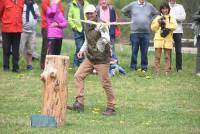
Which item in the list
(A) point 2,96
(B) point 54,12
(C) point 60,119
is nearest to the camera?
(C) point 60,119

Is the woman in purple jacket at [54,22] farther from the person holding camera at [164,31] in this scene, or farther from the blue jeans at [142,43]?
the person holding camera at [164,31]

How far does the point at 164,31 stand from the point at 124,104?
4675 millimetres

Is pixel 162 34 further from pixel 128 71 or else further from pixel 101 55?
pixel 101 55

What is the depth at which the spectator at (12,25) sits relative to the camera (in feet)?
52.2

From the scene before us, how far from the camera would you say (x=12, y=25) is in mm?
15875

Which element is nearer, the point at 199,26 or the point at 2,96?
the point at 2,96

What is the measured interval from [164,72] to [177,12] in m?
1.83

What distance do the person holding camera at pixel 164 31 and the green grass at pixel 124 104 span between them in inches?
18.2

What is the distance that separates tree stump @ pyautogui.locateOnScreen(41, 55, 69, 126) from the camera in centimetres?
1023

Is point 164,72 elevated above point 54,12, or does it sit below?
below

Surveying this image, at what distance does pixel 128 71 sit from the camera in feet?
57.3

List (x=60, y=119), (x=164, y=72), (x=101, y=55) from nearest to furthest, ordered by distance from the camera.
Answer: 1. (x=60, y=119)
2. (x=101, y=55)
3. (x=164, y=72)

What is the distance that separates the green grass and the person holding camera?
1.52 feet

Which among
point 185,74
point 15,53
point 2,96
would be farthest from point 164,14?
point 2,96
